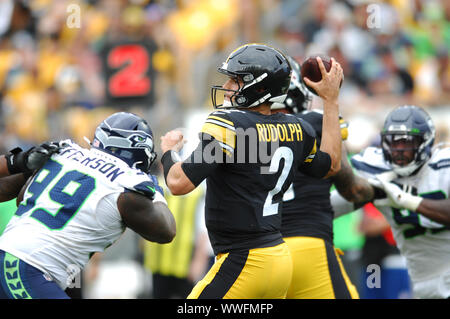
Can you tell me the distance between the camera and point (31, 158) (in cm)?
475

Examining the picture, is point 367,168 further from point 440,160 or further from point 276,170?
point 276,170

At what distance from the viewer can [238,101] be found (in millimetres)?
4648

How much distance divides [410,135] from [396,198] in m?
0.48

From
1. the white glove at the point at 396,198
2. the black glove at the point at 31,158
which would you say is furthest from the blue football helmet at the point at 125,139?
the white glove at the point at 396,198

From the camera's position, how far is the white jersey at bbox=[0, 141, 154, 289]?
4.46m

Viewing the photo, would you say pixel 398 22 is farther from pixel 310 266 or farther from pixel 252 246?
pixel 252 246

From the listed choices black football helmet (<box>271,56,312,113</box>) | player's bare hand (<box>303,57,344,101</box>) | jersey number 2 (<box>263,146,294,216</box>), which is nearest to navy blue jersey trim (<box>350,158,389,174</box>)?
black football helmet (<box>271,56,312,113</box>)

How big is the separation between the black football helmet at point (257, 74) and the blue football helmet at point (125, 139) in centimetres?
55

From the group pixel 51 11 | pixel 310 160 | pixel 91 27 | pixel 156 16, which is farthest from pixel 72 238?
pixel 51 11

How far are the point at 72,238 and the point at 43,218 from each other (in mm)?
198

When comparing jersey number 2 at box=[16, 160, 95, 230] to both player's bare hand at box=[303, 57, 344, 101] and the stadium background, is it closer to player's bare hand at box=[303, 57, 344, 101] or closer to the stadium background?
player's bare hand at box=[303, 57, 344, 101]

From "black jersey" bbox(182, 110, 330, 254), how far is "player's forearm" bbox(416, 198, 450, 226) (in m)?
1.24

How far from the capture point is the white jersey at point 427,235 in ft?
18.9

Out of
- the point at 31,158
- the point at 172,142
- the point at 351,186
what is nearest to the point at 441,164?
the point at 351,186
